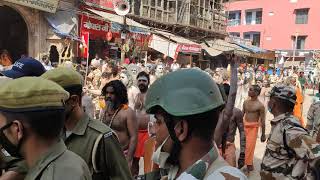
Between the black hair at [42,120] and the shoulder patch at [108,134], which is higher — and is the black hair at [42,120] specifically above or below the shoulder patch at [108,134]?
above

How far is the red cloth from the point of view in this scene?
527cm

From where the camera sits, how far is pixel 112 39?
1819 centimetres

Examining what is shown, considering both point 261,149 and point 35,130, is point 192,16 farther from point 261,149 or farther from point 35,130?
point 35,130

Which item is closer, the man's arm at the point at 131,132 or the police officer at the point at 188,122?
the police officer at the point at 188,122

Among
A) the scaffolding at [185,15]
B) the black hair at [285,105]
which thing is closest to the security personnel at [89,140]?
the black hair at [285,105]

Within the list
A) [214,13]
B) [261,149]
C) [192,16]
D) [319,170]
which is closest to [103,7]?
[192,16]

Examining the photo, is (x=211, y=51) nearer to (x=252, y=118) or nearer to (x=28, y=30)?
(x=28, y=30)

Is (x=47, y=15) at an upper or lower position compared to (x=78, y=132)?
upper

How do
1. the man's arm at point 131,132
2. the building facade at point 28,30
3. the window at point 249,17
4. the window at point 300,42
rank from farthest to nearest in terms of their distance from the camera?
the window at point 249,17 → the window at point 300,42 → the building facade at point 28,30 → the man's arm at point 131,132

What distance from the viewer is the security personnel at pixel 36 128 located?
161cm

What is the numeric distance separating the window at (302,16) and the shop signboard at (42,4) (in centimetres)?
3600

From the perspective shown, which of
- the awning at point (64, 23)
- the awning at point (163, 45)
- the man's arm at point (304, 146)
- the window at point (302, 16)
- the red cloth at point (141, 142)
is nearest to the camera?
the man's arm at point (304, 146)

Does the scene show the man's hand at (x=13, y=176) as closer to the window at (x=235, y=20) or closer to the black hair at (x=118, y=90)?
the black hair at (x=118, y=90)

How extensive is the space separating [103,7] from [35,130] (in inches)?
707
